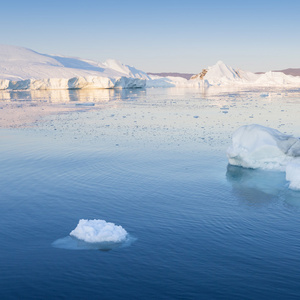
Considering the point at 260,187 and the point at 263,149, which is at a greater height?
the point at 263,149

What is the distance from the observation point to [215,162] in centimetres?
938

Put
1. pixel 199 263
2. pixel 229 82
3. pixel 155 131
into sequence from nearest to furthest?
pixel 199 263, pixel 155 131, pixel 229 82

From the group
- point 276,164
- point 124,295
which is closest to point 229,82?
point 276,164

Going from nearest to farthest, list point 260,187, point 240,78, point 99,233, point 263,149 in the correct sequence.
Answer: point 99,233
point 260,187
point 263,149
point 240,78

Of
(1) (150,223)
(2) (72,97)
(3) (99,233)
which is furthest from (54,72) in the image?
(3) (99,233)

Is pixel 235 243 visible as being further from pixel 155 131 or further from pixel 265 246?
pixel 155 131

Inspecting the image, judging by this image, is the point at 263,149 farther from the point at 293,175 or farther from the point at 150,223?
the point at 150,223

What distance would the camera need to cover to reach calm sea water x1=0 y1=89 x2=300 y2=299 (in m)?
4.06

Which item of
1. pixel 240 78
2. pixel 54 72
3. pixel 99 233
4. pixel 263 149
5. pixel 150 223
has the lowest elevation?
pixel 150 223

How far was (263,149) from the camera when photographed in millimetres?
8367

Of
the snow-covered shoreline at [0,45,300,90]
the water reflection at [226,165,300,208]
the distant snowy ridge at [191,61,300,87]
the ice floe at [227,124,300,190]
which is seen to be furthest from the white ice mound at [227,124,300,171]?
the distant snowy ridge at [191,61,300,87]

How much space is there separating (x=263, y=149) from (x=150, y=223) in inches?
159

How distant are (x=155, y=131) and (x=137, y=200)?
799 centimetres

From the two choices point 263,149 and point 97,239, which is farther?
point 263,149
